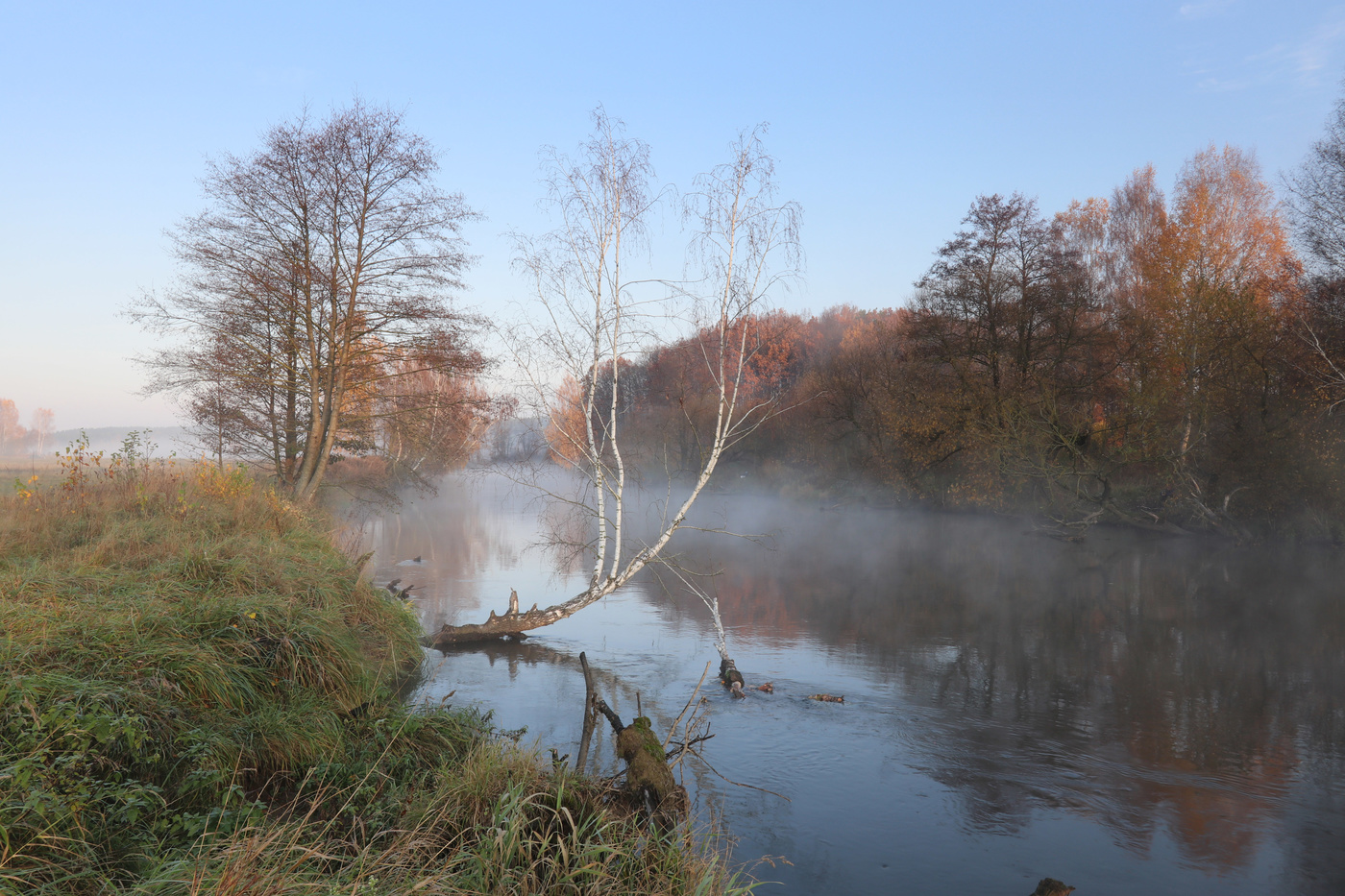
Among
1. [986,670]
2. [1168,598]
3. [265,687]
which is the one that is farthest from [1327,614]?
[265,687]

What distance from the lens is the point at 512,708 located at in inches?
352

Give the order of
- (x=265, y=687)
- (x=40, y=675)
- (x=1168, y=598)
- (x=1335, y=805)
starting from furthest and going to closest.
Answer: (x=1168, y=598), (x=1335, y=805), (x=265, y=687), (x=40, y=675)

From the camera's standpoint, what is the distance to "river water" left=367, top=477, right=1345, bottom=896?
6113 millimetres

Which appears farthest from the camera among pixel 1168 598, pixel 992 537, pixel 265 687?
pixel 992 537

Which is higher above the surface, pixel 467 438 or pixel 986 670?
pixel 467 438

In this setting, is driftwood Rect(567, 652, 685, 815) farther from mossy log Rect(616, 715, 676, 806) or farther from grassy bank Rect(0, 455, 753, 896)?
grassy bank Rect(0, 455, 753, 896)

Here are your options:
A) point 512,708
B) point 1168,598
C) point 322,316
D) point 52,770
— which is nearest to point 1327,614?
point 1168,598

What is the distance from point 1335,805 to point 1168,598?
10.0 meters

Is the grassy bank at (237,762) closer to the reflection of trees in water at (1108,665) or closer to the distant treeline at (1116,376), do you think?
the reflection of trees in water at (1108,665)

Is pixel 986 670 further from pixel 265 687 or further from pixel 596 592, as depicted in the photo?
pixel 265 687

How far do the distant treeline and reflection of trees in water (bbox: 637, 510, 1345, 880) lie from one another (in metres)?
2.45

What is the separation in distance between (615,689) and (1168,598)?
1220 cm

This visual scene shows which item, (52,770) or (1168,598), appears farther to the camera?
(1168,598)

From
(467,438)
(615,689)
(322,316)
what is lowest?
(615,689)
